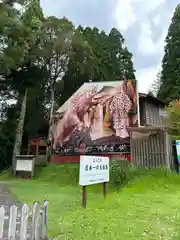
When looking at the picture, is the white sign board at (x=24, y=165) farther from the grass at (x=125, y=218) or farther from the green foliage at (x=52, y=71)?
Result: the grass at (x=125, y=218)

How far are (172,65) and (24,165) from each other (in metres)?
15.8

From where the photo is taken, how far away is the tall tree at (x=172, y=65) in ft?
78.3

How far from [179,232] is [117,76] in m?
24.1

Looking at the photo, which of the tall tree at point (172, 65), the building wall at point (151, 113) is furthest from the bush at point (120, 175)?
the tall tree at point (172, 65)

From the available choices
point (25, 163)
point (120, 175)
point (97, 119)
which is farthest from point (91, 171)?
point (97, 119)

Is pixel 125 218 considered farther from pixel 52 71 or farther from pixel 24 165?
pixel 52 71

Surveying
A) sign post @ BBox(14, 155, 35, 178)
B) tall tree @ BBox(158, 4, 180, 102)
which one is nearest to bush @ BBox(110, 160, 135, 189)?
sign post @ BBox(14, 155, 35, 178)

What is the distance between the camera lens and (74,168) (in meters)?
17.8

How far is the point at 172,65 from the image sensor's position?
83.2 ft

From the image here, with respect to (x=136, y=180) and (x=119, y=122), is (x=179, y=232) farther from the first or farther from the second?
(x=119, y=122)

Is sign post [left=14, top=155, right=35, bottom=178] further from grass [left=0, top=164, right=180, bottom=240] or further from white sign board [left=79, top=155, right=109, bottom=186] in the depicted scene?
white sign board [left=79, top=155, right=109, bottom=186]

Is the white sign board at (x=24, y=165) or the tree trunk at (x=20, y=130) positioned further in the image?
the tree trunk at (x=20, y=130)

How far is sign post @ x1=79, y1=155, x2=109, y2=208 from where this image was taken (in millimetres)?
6723

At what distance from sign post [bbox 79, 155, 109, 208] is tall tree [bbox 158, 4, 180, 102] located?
16.6 metres
